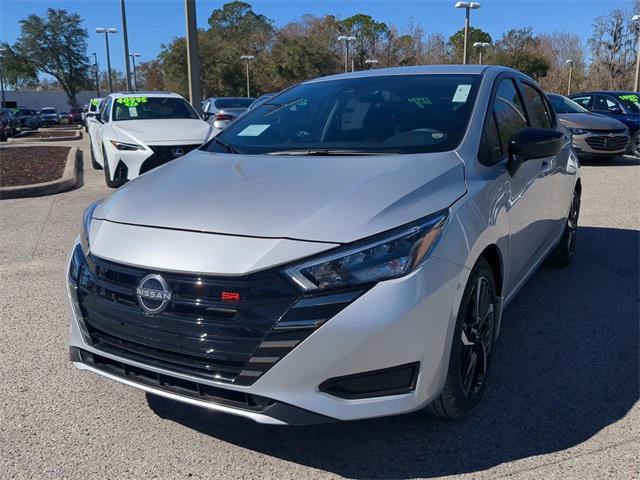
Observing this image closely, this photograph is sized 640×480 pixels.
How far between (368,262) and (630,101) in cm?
1494

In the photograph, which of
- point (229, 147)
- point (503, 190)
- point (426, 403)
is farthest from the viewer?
point (229, 147)

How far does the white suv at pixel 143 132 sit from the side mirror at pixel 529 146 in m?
6.50

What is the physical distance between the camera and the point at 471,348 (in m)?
2.75

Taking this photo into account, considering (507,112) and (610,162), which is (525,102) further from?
(610,162)

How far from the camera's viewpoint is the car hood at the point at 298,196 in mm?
2303

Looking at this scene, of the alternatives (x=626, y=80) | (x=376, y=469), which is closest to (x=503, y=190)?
(x=376, y=469)

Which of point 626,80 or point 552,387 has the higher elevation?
point 626,80

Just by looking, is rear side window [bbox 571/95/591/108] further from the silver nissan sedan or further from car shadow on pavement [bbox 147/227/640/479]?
the silver nissan sedan

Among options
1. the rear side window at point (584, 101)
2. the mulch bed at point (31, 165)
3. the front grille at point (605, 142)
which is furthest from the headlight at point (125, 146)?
the rear side window at point (584, 101)

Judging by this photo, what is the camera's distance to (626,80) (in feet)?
154

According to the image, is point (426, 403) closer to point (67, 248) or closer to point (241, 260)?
point (241, 260)

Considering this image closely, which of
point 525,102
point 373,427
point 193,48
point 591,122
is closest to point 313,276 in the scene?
point 373,427

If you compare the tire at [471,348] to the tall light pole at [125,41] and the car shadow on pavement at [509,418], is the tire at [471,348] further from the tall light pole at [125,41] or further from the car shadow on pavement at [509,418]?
the tall light pole at [125,41]

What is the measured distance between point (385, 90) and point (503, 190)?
1.03 meters
